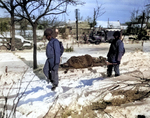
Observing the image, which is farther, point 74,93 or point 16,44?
point 16,44

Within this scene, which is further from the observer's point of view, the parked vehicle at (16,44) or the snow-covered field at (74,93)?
the parked vehicle at (16,44)

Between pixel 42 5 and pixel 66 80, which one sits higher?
pixel 42 5

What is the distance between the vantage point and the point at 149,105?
3.16 meters

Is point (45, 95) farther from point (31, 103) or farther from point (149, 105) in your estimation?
point (149, 105)

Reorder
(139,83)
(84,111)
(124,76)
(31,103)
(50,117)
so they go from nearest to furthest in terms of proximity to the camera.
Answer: (50,117)
(84,111)
(31,103)
(139,83)
(124,76)

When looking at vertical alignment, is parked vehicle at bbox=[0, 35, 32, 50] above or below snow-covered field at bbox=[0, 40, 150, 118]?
above

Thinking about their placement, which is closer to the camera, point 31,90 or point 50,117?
point 50,117

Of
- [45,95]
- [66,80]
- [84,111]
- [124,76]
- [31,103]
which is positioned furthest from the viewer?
[124,76]

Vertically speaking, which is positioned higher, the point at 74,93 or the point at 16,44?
the point at 16,44

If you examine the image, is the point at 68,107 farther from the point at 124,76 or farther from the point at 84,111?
the point at 124,76

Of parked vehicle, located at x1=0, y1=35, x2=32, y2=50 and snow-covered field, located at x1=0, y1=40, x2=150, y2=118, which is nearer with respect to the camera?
snow-covered field, located at x1=0, y1=40, x2=150, y2=118

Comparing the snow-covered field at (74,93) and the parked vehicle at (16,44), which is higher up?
the parked vehicle at (16,44)

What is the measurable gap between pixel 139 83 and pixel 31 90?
3147mm

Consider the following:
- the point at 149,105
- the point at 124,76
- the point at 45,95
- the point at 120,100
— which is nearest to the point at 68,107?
the point at 45,95
